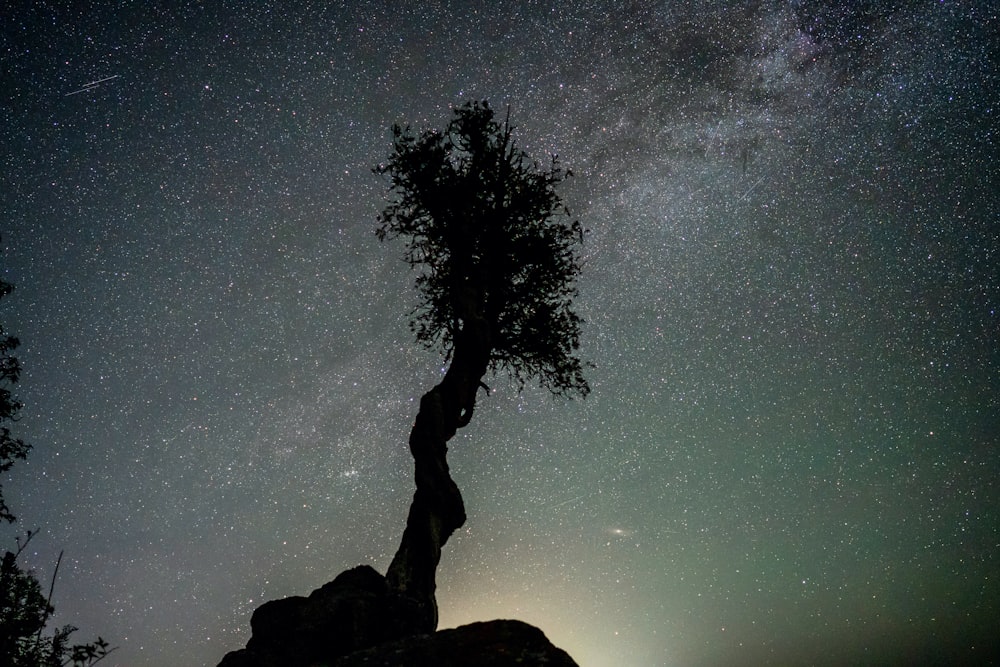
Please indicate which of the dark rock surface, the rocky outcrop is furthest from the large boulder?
the dark rock surface

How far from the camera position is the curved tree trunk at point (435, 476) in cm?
1085

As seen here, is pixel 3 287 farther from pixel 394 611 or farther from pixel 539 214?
pixel 539 214

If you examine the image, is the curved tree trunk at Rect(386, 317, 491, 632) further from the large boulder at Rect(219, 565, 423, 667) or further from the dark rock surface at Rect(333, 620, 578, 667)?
the dark rock surface at Rect(333, 620, 578, 667)

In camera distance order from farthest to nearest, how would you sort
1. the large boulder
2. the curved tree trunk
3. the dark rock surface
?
the curved tree trunk
the large boulder
the dark rock surface

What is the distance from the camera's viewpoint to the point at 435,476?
11.9 meters

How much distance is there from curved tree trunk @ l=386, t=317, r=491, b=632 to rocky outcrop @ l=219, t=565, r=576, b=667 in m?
0.58

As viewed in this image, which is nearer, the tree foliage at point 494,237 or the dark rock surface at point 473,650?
the dark rock surface at point 473,650

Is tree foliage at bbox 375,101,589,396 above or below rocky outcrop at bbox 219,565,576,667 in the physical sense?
above

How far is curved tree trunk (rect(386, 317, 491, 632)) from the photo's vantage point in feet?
35.6

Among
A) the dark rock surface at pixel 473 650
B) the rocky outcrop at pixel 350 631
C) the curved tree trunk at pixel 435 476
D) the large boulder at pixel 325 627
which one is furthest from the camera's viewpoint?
the curved tree trunk at pixel 435 476

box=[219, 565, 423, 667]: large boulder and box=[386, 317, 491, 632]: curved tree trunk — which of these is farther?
box=[386, 317, 491, 632]: curved tree trunk

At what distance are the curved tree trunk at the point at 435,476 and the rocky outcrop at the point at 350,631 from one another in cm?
58

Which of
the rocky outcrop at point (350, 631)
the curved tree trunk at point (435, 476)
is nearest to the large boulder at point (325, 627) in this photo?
the rocky outcrop at point (350, 631)

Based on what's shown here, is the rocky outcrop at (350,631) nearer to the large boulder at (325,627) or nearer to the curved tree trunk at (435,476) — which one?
the large boulder at (325,627)
